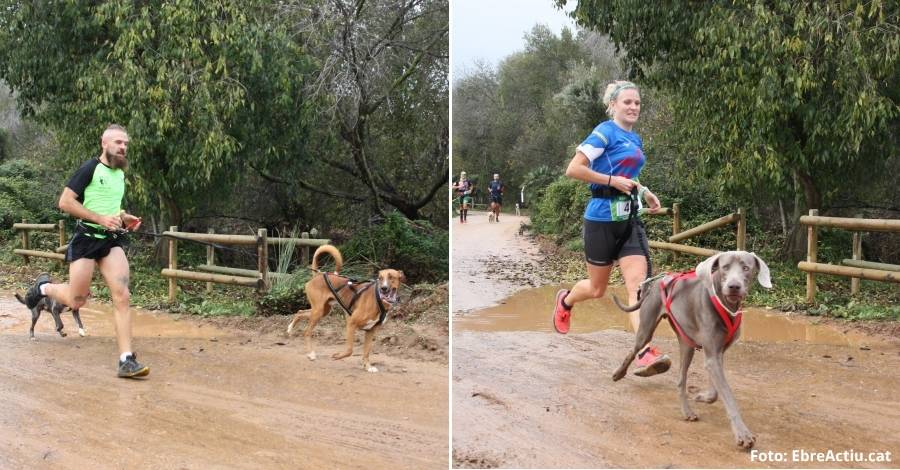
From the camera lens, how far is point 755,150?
252 inches

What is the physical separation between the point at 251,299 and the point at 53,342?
2581 mm

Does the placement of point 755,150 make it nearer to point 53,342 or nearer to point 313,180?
point 53,342

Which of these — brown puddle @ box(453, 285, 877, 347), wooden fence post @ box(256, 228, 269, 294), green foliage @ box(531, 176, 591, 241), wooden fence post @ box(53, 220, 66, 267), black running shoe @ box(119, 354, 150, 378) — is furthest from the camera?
wooden fence post @ box(53, 220, 66, 267)

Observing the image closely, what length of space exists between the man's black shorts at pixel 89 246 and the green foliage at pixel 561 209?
3079mm

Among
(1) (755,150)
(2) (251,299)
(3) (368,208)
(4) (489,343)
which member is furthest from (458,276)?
(3) (368,208)

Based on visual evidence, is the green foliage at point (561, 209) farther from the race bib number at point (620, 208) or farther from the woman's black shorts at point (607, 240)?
the race bib number at point (620, 208)

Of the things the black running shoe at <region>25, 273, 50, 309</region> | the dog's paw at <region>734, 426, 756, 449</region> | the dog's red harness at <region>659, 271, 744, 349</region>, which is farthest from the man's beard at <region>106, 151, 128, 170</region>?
the dog's paw at <region>734, 426, 756, 449</region>

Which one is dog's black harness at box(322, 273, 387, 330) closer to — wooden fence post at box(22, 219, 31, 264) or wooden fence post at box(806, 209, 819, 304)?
wooden fence post at box(806, 209, 819, 304)

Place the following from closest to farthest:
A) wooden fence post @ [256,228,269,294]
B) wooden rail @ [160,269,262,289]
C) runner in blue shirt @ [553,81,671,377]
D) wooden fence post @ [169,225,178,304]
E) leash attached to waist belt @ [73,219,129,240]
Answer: runner in blue shirt @ [553,81,671,377] → leash attached to waist belt @ [73,219,129,240] → wooden fence post @ [256,228,269,294] → wooden rail @ [160,269,262,289] → wooden fence post @ [169,225,178,304]

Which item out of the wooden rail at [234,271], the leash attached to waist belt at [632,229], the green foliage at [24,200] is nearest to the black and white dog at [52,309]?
the wooden rail at [234,271]

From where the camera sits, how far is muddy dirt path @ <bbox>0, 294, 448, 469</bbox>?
11.0ft

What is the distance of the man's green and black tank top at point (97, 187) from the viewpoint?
4930mm

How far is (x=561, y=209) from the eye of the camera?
770 centimetres

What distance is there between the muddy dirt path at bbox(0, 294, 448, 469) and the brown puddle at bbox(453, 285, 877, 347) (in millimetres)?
605
